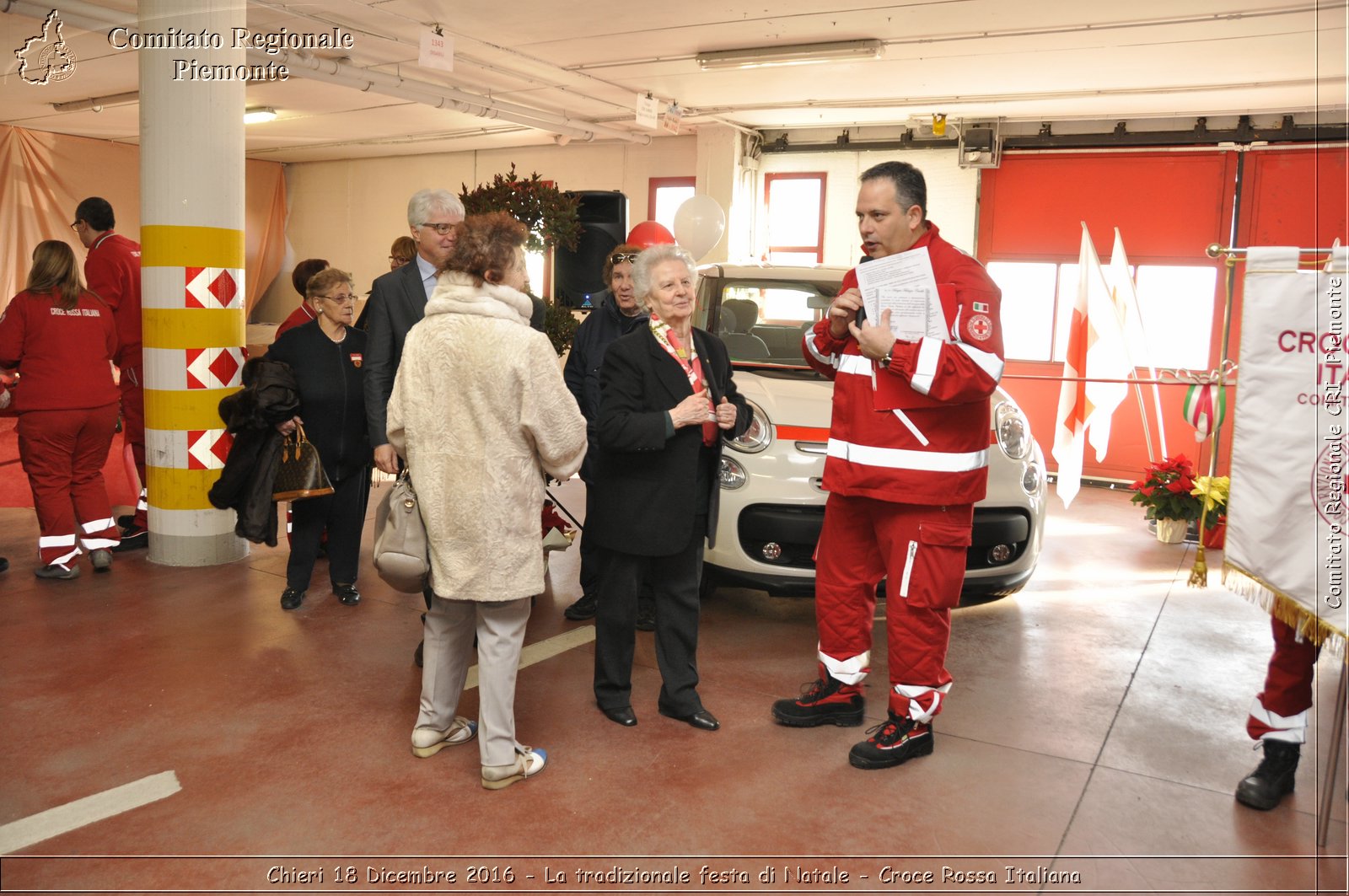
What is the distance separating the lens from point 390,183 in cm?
1523

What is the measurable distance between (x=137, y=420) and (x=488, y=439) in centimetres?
377

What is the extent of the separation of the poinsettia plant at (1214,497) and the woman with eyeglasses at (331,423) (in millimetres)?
3434

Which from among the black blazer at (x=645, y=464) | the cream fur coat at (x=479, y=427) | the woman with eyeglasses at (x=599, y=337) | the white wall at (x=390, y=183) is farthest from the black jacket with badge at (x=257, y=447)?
the white wall at (x=390, y=183)

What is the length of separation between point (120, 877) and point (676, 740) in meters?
1.59

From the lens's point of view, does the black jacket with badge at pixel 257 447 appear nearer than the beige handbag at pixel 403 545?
No

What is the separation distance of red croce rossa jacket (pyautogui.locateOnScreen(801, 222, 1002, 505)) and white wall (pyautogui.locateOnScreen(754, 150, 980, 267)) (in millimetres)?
6786

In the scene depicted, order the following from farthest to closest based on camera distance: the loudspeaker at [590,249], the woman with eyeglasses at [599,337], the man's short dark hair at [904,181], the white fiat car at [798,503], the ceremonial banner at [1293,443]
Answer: the loudspeaker at [590,249] → the woman with eyeglasses at [599,337] → the white fiat car at [798,503] → the man's short dark hair at [904,181] → the ceremonial banner at [1293,443]

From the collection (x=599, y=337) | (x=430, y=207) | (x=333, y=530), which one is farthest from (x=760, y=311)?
(x=333, y=530)

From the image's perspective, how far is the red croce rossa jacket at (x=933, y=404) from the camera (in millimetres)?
2936

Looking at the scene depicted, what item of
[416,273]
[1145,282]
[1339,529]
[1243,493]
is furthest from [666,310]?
[1145,282]

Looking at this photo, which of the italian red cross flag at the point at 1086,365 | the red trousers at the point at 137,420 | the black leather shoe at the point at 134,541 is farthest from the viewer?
the italian red cross flag at the point at 1086,365

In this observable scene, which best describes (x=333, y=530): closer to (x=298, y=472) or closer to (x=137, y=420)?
(x=298, y=472)

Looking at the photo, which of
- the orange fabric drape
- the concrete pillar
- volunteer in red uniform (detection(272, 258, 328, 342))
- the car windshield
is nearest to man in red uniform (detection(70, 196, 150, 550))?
volunteer in red uniform (detection(272, 258, 328, 342))

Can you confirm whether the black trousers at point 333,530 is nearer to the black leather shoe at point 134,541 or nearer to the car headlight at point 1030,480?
the black leather shoe at point 134,541
